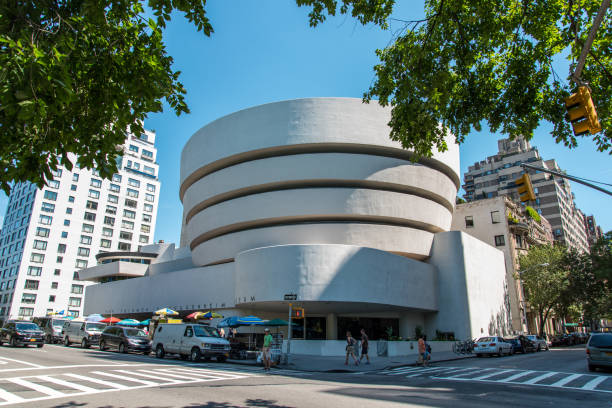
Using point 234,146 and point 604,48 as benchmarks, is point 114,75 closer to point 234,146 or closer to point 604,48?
point 604,48

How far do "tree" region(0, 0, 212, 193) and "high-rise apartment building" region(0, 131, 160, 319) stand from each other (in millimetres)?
68380

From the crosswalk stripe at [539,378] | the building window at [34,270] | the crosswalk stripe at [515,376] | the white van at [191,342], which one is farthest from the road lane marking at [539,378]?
the building window at [34,270]

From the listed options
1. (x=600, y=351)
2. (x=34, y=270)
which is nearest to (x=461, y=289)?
(x=600, y=351)

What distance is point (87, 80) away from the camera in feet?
22.2

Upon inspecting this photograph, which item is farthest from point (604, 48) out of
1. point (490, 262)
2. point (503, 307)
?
point (503, 307)

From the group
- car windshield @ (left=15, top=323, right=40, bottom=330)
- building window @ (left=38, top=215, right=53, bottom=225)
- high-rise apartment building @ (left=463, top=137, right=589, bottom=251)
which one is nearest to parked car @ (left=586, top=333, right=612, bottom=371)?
Answer: car windshield @ (left=15, top=323, right=40, bottom=330)

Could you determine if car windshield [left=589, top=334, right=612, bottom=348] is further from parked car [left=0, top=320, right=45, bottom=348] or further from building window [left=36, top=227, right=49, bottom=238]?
building window [left=36, top=227, right=49, bottom=238]

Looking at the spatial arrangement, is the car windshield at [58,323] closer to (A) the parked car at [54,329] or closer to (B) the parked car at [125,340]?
(A) the parked car at [54,329]

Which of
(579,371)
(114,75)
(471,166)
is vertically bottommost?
(579,371)

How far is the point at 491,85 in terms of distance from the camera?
12914 millimetres

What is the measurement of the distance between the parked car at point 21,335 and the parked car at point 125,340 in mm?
3662

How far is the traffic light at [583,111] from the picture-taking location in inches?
279

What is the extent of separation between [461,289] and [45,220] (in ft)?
240

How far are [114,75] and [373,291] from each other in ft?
85.7
